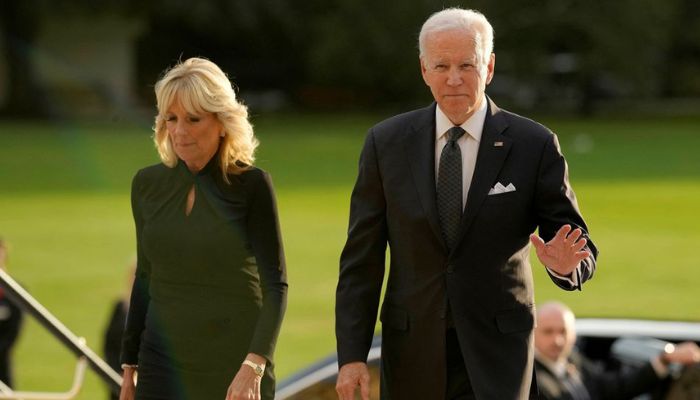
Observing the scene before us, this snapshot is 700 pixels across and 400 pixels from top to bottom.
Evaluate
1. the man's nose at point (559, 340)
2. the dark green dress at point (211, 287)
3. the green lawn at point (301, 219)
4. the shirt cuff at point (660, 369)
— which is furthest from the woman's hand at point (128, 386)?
the green lawn at point (301, 219)

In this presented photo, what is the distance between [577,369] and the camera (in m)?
7.53

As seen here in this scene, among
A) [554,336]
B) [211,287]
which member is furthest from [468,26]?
[554,336]

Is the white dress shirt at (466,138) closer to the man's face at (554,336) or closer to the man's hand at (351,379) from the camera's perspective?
the man's hand at (351,379)

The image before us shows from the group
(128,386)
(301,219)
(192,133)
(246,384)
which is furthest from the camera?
(301,219)

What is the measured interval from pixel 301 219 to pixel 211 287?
25437 mm

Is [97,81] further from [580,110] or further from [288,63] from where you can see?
[580,110]

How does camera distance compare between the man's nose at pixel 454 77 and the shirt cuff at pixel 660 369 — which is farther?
the shirt cuff at pixel 660 369

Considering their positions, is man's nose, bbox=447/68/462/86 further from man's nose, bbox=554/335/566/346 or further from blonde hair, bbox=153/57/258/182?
man's nose, bbox=554/335/566/346

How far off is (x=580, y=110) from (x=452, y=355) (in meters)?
60.7

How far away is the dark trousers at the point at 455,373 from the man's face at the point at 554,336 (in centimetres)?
326

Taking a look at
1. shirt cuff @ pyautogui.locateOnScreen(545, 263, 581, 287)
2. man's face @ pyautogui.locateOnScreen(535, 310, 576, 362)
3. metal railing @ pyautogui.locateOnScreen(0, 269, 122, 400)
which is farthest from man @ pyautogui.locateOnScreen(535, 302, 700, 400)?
shirt cuff @ pyautogui.locateOnScreen(545, 263, 581, 287)

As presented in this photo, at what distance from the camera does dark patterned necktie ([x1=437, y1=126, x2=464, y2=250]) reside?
3.88 m

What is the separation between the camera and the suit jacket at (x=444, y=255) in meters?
3.86

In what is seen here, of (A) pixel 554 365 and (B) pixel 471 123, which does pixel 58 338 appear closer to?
(B) pixel 471 123
